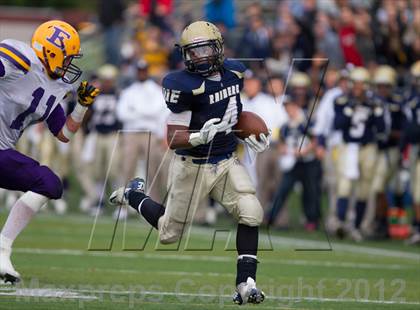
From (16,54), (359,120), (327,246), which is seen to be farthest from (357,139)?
(16,54)

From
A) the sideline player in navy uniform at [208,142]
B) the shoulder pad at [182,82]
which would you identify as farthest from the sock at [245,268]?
the shoulder pad at [182,82]

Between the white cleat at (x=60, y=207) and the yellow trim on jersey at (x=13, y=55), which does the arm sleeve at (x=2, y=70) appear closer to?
the yellow trim on jersey at (x=13, y=55)

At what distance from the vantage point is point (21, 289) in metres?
7.46

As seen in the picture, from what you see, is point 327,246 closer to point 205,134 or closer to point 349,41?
point 349,41

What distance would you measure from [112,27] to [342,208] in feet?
22.0

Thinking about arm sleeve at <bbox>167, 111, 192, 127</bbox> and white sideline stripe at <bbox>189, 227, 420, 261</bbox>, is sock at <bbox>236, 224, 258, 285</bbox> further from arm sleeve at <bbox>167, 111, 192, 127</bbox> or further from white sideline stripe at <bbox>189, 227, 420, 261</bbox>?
white sideline stripe at <bbox>189, 227, 420, 261</bbox>

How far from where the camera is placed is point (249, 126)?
7.18 meters

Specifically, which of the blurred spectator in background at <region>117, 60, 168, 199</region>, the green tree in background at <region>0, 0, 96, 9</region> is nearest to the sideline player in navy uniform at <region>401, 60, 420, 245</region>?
the blurred spectator in background at <region>117, 60, 168, 199</region>

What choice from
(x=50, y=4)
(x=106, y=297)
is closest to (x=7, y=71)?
(x=106, y=297)

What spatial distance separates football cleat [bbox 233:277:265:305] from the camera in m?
6.62

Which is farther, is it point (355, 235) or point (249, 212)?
point (355, 235)

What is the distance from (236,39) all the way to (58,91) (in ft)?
30.8

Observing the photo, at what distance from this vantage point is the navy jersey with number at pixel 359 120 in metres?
12.2

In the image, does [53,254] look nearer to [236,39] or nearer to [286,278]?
[286,278]
